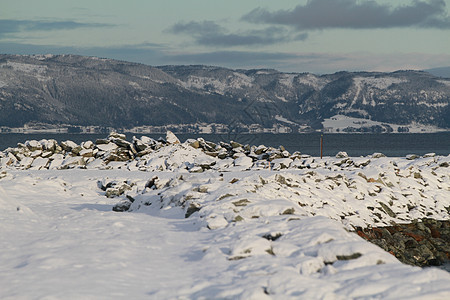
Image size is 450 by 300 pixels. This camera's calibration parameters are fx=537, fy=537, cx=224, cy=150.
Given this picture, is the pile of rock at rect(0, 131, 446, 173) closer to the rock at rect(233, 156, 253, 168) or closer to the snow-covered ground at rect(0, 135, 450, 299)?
the rock at rect(233, 156, 253, 168)

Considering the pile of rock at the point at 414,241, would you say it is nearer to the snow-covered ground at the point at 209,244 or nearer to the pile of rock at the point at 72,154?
the snow-covered ground at the point at 209,244

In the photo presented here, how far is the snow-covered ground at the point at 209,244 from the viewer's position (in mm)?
8625

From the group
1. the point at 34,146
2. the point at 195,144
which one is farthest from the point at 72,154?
the point at 195,144

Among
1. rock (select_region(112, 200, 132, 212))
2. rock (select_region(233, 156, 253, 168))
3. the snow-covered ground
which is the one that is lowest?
rock (select_region(233, 156, 253, 168))

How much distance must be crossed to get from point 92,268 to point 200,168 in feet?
83.8

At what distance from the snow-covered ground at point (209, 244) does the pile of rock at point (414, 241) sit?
0.63 metres

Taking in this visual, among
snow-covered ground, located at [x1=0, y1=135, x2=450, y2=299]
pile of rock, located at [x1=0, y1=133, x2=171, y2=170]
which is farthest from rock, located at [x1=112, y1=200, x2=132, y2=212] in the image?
pile of rock, located at [x1=0, y1=133, x2=171, y2=170]

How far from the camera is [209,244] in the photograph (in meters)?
11.7

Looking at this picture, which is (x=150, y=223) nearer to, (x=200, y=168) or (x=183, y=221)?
(x=183, y=221)

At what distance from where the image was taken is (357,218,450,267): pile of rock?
59.4ft

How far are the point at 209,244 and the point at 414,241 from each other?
10.8 metres

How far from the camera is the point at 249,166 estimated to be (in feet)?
124

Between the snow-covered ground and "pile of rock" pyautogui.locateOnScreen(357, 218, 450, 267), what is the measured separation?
0.63 metres

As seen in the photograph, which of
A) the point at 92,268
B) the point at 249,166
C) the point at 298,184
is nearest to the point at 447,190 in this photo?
the point at 298,184
